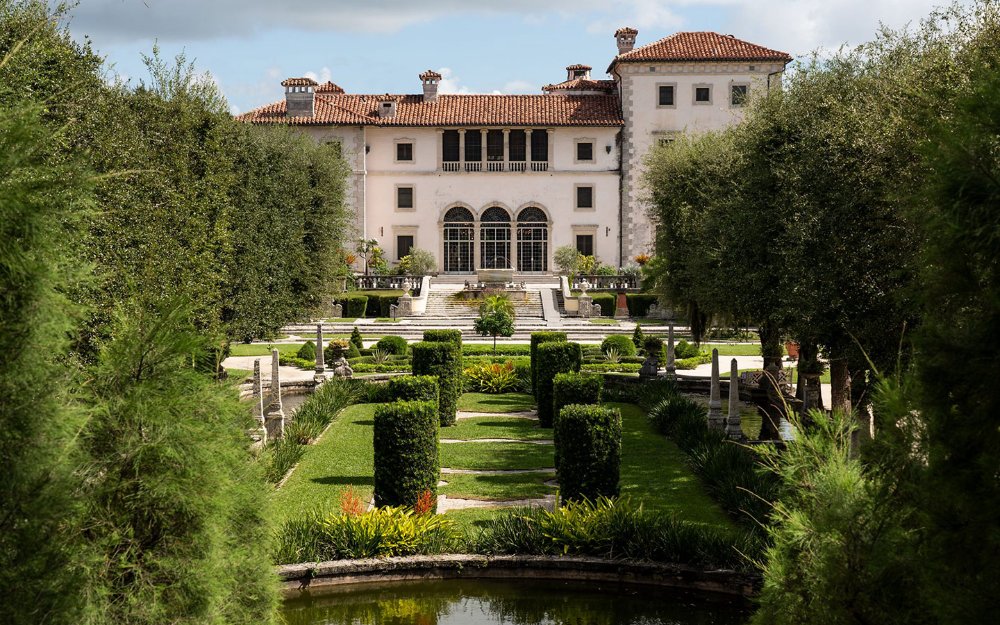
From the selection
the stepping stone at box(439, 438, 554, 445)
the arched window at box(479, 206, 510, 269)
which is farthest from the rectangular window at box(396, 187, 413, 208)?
the stepping stone at box(439, 438, 554, 445)

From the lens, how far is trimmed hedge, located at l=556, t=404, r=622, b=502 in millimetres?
11734

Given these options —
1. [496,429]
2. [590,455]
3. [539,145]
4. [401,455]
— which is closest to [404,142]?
[539,145]

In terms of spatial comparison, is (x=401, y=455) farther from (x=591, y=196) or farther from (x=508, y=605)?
(x=591, y=196)

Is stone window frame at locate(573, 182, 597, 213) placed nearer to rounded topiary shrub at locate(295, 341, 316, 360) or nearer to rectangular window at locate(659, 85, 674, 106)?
rectangular window at locate(659, 85, 674, 106)

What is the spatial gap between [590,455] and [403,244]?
40698 millimetres

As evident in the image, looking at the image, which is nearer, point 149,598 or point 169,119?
point 149,598

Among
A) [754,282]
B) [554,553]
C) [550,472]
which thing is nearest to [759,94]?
[754,282]

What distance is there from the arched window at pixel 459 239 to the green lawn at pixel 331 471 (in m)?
32.8

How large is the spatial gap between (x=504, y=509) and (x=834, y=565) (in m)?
7.85

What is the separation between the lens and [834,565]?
195 inches

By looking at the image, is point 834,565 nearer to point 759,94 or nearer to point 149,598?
point 149,598

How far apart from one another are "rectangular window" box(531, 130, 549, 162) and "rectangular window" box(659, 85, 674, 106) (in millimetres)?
5641

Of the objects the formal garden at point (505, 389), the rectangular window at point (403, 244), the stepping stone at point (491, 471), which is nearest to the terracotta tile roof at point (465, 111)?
the rectangular window at point (403, 244)

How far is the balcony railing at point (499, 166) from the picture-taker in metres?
51.5
